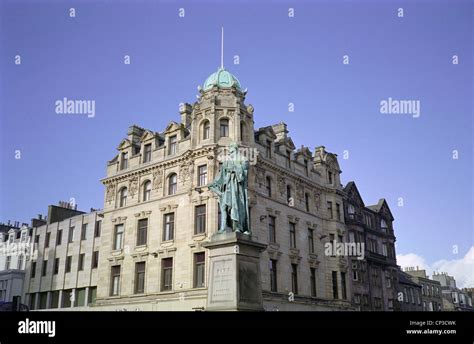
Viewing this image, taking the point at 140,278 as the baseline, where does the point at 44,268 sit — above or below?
above

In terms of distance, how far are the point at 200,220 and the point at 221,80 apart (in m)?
12.3

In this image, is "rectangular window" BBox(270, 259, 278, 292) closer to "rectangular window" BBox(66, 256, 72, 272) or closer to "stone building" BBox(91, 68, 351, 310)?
"stone building" BBox(91, 68, 351, 310)

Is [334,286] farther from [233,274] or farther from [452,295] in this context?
[452,295]

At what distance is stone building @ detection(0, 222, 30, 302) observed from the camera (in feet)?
173

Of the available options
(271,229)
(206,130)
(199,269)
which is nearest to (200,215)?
(199,269)

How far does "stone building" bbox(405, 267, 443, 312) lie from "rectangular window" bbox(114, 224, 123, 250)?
151ft

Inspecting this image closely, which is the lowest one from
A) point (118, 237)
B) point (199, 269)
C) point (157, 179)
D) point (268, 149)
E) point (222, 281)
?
point (222, 281)

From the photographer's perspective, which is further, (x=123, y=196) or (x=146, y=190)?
(x=123, y=196)

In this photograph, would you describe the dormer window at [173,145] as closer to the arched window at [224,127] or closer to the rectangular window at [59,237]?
the arched window at [224,127]

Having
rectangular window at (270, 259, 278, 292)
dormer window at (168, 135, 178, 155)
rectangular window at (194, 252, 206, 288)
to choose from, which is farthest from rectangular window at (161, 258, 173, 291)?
dormer window at (168, 135, 178, 155)

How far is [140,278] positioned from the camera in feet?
124

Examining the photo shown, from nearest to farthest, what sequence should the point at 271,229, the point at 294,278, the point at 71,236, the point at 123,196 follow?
the point at 271,229
the point at 294,278
the point at 123,196
the point at 71,236

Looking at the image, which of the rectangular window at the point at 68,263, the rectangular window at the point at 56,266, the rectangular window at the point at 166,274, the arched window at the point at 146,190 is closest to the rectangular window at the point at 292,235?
the rectangular window at the point at 166,274
